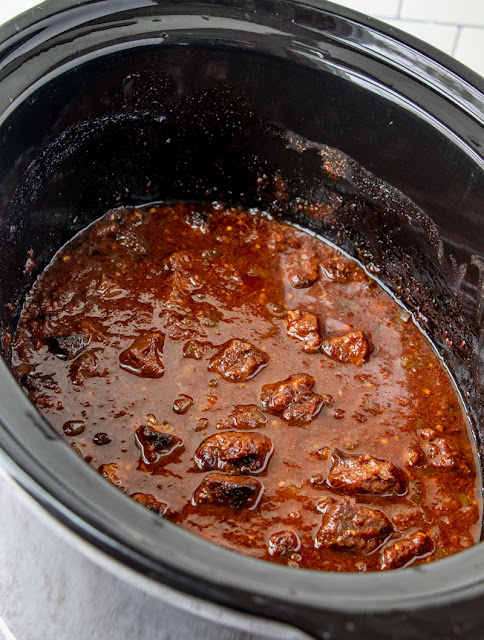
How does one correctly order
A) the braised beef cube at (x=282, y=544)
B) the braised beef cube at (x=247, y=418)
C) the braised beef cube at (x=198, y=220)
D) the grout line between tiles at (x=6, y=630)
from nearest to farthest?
1. the grout line between tiles at (x=6, y=630)
2. the braised beef cube at (x=282, y=544)
3. the braised beef cube at (x=247, y=418)
4. the braised beef cube at (x=198, y=220)

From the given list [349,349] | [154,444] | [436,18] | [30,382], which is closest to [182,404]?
[154,444]

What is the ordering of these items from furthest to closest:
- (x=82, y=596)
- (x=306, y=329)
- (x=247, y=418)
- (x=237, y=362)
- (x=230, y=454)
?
(x=306, y=329), (x=237, y=362), (x=247, y=418), (x=230, y=454), (x=82, y=596)

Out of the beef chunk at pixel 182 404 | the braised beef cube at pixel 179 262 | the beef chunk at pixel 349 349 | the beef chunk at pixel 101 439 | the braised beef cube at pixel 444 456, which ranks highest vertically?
the beef chunk at pixel 349 349

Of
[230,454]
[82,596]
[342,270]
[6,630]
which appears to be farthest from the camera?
[342,270]

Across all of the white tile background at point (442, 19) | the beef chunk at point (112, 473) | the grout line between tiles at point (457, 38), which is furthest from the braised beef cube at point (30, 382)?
the grout line between tiles at point (457, 38)

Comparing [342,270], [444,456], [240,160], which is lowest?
[444,456]

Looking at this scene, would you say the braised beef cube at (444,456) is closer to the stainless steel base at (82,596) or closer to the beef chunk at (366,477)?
the beef chunk at (366,477)

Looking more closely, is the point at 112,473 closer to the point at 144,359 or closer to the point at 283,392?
the point at 144,359
